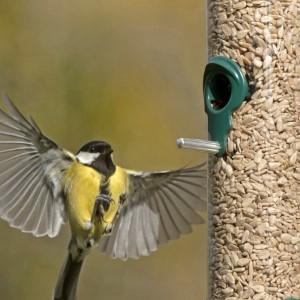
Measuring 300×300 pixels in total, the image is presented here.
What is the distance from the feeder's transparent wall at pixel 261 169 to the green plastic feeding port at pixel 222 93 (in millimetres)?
23

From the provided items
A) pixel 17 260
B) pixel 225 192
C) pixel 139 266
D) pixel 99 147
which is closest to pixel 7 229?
pixel 17 260

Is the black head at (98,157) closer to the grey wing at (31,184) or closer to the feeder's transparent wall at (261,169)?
the grey wing at (31,184)

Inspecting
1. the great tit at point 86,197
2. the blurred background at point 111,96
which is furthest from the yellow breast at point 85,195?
the blurred background at point 111,96

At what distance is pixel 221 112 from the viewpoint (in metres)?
3.80

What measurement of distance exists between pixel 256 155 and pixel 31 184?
1067mm

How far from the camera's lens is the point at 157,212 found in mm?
4676

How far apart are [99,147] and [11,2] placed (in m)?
2.31

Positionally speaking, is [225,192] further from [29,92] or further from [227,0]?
[29,92]

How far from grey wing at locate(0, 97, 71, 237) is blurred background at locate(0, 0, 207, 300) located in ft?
5.28

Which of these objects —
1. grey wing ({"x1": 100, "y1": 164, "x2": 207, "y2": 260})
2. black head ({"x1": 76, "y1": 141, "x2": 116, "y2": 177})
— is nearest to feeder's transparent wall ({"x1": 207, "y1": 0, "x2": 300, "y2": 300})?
black head ({"x1": 76, "y1": 141, "x2": 116, "y2": 177})

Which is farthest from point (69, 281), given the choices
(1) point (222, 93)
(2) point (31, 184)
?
(1) point (222, 93)

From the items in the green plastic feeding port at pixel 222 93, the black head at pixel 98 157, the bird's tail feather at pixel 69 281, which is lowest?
the bird's tail feather at pixel 69 281

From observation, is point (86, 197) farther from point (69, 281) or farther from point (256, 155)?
point (256, 155)

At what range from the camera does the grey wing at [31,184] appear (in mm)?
4387
